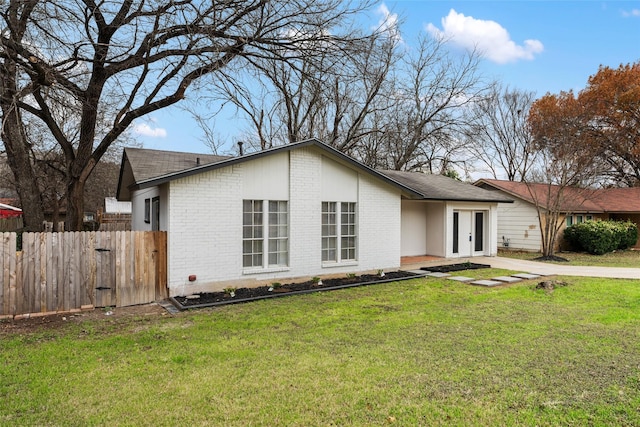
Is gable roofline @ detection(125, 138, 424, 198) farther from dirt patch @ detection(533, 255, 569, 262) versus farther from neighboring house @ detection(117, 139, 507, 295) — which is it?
dirt patch @ detection(533, 255, 569, 262)

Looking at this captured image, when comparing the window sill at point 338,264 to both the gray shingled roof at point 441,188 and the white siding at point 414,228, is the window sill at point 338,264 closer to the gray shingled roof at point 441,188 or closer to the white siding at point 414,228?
the gray shingled roof at point 441,188

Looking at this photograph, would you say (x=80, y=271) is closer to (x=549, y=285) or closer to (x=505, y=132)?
(x=549, y=285)

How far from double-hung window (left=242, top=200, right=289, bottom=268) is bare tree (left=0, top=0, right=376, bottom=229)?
3.69 meters

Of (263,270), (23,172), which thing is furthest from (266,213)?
(23,172)

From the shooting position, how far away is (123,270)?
26.6ft

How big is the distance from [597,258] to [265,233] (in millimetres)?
14941

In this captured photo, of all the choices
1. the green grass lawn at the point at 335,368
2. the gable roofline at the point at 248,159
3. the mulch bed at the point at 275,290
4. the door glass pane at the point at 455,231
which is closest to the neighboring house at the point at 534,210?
the door glass pane at the point at 455,231

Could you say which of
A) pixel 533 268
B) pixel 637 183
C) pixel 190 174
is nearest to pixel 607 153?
pixel 637 183

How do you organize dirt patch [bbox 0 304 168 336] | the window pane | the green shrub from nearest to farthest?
dirt patch [bbox 0 304 168 336]
the window pane
the green shrub

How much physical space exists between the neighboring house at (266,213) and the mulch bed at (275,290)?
0.37m

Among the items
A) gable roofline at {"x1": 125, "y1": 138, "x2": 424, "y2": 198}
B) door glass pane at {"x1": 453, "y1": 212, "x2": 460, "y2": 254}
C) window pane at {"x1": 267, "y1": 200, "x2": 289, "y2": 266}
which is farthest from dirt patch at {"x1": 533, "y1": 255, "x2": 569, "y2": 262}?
window pane at {"x1": 267, "y1": 200, "x2": 289, "y2": 266}

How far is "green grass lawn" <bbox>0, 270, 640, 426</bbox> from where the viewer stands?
11.6 ft

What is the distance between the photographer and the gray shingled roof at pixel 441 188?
1470cm

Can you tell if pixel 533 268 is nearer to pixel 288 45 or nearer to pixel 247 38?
pixel 288 45
